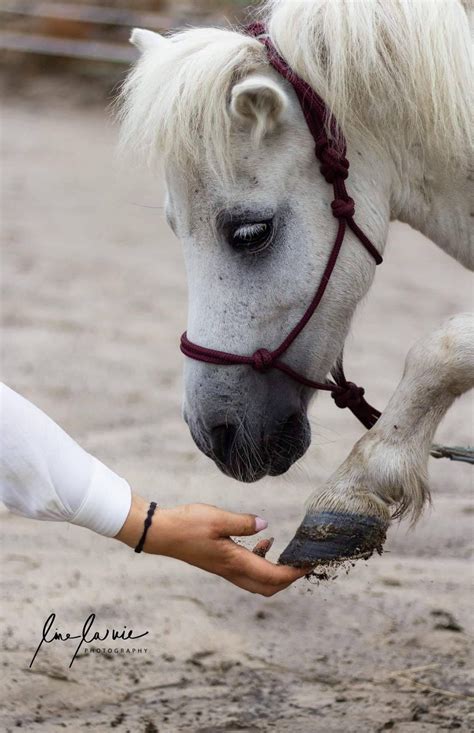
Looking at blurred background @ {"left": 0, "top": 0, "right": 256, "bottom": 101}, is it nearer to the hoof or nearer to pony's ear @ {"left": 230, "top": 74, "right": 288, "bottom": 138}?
pony's ear @ {"left": 230, "top": 74, "right": 288, "bottom": 138}

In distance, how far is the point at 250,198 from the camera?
2.16 m

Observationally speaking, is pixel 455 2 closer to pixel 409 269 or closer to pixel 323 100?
pixel 323 100

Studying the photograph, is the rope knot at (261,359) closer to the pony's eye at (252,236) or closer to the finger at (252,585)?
the pony's eye at (252,236)

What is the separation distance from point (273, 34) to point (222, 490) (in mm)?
1784

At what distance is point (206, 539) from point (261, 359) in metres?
0.40

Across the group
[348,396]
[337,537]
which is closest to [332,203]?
[348,396]

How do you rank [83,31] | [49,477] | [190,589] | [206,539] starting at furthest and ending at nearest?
→ [83,31], [190,589], [206,539], [49,477]

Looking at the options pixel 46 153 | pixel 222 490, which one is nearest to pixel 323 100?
pixel 222 490

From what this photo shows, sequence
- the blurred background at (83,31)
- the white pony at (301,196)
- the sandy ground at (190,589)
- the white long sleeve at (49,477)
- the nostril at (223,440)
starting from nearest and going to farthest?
the white long sleeve at (49,477)
the white pony at (301,196)
the nostril at (223,440)
the sandy ground at (190,589)
the blurred background at (83,31)

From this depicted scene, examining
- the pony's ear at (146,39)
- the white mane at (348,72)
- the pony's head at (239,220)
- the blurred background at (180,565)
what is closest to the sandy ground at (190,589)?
the blurred background at (180,565)

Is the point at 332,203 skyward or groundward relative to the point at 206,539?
skyward

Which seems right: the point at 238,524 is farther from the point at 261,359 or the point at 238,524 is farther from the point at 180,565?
the point at 180,565

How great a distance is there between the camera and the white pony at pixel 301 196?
212 cm

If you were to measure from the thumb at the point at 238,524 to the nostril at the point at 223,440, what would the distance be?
222 millimetres
